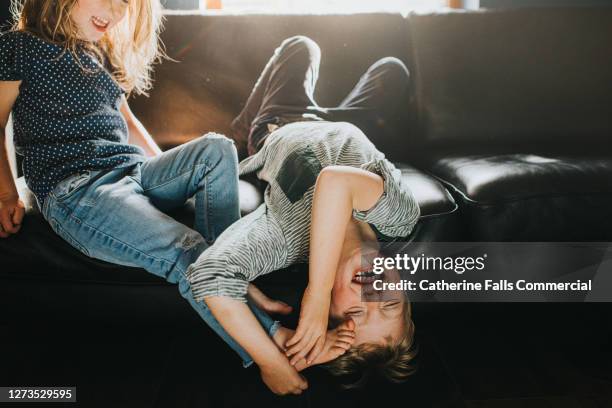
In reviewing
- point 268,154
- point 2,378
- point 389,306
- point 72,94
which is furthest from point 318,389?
point 72,94

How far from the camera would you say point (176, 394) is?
1.08 meters

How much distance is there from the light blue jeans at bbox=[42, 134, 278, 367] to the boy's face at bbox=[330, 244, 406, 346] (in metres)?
0.15

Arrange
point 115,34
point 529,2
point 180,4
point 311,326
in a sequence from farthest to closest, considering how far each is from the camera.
A: point 529,2
point 180,4
point 115,34
point 311,326

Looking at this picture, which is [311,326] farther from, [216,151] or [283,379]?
[216,151]

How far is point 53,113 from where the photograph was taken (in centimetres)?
111

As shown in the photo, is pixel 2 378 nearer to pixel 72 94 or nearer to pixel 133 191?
pixel 133 191

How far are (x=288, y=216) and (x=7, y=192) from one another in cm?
62

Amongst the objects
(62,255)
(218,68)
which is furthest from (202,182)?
(218,68)

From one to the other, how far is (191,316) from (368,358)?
0.45 metres

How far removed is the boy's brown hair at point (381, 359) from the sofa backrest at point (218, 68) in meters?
0.86

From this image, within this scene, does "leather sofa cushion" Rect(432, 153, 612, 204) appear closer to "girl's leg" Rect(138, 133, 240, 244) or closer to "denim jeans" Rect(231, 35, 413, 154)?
"denim jeans" Rect(231, 35, 413, 154)

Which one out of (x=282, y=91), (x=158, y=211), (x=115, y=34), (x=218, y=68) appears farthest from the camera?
(x=218, y=68)

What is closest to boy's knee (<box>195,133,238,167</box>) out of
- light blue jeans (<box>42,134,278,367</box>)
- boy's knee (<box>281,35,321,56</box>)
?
light blue jeans (<box>42,134,278,367</box>)

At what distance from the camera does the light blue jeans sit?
3.31ft
